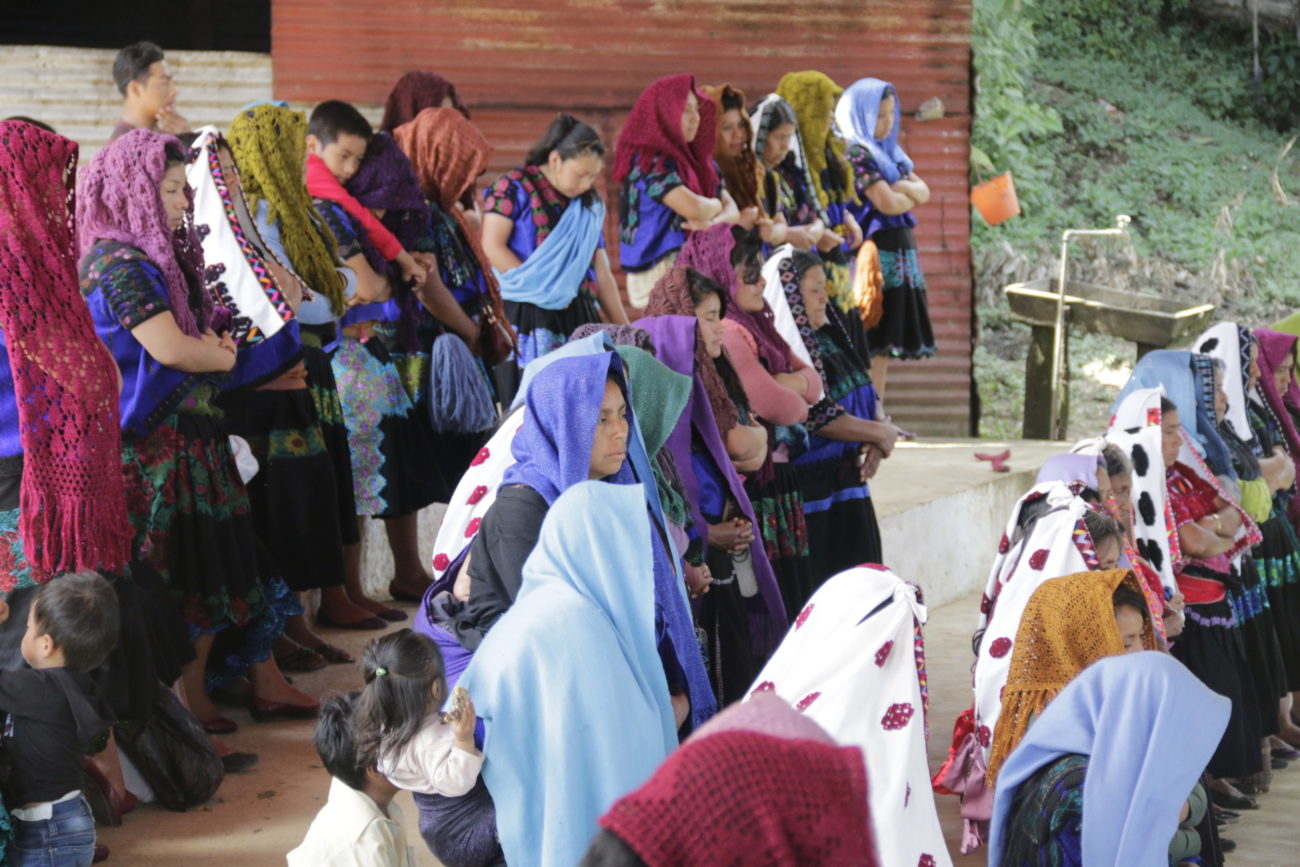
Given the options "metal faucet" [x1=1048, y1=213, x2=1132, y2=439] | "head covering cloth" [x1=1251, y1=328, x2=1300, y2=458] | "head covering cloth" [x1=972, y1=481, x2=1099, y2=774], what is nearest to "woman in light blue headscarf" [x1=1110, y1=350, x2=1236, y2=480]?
"head covering cloth" [x1=1251, y1=328, x2=1300, y2=458]

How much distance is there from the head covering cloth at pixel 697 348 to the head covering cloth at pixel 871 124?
358 centimetres

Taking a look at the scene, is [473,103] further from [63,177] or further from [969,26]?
[63,177]

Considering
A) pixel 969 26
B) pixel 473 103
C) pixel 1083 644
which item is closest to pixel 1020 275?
pixel 969 26

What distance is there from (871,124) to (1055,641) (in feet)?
16.0

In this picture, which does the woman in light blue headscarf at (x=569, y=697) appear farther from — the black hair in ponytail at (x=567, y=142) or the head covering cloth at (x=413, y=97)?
the head covering cloth at (x=413, y=97)

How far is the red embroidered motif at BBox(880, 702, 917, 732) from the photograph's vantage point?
3.16 m

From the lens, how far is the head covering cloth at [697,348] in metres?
4.46

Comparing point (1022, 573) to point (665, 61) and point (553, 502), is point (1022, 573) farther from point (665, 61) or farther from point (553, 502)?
point (665, 61)

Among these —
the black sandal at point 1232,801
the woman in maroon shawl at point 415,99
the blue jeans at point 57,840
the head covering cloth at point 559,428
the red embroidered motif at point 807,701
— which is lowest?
the black sandal at point 1232,801

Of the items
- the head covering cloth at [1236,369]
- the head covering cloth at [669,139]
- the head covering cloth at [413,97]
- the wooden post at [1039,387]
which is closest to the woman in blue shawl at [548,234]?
the head covering cloth at [413,97]

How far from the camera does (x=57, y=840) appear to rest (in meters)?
3.20

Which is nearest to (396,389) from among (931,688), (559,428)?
(559,428)

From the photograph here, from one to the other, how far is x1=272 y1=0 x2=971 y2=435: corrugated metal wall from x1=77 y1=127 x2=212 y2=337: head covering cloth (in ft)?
15.8

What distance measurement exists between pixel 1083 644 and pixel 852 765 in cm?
225
